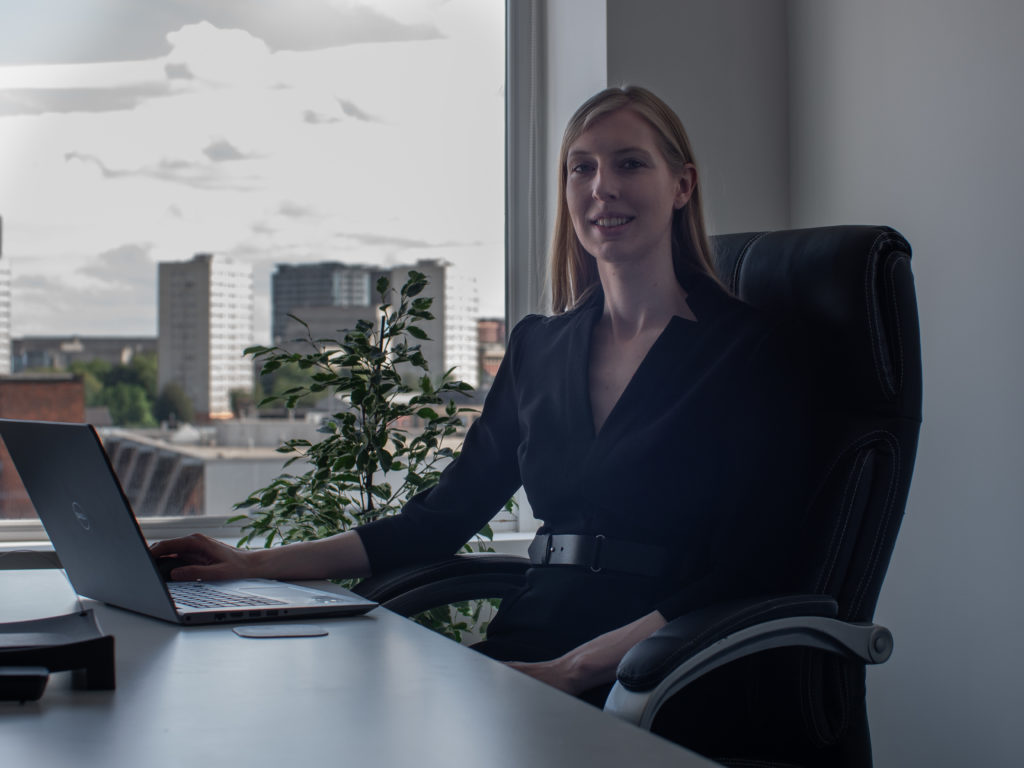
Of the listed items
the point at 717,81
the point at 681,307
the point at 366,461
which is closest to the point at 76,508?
the point at 681,307

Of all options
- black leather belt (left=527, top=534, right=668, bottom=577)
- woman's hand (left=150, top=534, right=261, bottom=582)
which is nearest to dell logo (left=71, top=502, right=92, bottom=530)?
woman's hand (left=150, top=534, right=261, bottom=582)

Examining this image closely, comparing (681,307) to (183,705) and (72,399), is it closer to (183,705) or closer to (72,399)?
(183,705)

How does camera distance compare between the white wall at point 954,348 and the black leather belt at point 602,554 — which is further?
the white wall at point 954,348

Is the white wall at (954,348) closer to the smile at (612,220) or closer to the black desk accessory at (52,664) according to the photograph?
the smile at (612,220)

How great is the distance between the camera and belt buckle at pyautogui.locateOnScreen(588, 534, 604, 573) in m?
1.45

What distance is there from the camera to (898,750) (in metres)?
2.08

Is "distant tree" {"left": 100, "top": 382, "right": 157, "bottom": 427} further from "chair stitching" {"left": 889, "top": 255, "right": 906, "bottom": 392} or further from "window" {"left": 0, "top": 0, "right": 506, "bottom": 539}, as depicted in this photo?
"chair stitching" {"left": 889, "top": 255, "right": 906, "bottom": 392}

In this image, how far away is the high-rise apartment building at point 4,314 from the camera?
2.49 metres

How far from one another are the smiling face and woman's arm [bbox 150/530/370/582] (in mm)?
615

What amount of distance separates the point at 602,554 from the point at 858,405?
1.32 ft

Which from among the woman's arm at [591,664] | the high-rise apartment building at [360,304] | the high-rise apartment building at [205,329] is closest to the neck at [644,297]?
the woman's arm at [591,664]

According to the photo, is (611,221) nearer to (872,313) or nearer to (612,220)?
(612,220)

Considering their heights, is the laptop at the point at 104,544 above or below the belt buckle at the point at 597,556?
above

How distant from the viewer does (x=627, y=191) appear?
1624 mm
